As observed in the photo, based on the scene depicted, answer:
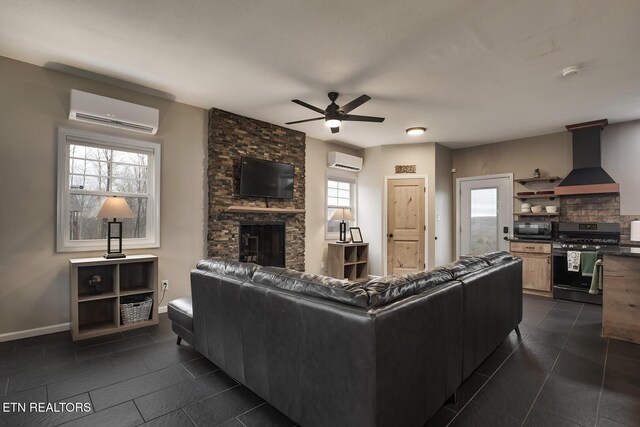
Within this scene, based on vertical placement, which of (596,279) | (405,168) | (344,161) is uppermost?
(344,161)

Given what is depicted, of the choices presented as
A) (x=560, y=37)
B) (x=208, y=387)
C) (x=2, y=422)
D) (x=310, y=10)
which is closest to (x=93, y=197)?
(x=2, y=422)

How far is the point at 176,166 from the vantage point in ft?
13.1

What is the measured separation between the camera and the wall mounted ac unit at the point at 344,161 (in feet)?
18.6

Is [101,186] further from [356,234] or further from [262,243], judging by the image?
[356,234]

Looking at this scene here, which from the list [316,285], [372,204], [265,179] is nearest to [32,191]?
[265,179]

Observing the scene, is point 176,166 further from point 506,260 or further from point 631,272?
point 631,272

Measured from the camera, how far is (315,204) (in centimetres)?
562

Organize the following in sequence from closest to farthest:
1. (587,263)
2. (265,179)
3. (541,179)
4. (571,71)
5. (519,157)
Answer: (571,71), (587,263), (265,179), (541,179), (519,157)

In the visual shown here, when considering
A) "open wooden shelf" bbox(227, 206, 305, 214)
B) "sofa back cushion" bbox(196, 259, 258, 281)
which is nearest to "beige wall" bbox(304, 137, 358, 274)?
"open wooden shelf" bbox(227, 206, 305, 214)

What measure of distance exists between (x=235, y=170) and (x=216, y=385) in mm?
2984

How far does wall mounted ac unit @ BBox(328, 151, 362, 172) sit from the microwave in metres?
2.96

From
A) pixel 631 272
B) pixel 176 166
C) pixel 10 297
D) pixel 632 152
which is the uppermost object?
pixel 632 152

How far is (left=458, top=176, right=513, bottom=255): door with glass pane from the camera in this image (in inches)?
222

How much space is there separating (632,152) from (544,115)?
1513mm
